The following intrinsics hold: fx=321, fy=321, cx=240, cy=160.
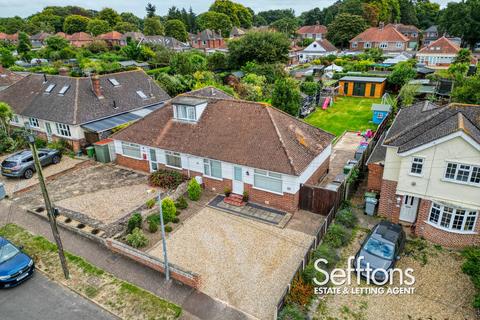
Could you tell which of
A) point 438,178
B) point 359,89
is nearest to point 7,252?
point 438,178

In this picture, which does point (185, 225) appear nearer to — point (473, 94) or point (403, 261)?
point (403, 261)

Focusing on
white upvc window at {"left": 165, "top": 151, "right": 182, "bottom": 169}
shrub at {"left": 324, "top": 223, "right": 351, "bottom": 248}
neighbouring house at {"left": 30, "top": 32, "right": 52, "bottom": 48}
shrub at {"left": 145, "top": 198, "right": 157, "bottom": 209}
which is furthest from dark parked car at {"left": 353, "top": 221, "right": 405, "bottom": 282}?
neighbouring house at {"left": 30, "top": 32, "right": 52, "bottom": 48}

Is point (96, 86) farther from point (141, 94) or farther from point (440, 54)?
point (440, 54)

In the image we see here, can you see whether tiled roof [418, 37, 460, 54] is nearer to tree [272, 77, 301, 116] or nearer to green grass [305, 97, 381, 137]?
green grass [305, 97, 381, 137]

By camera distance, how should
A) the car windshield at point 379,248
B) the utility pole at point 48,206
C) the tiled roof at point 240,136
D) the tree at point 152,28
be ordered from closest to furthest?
the utility pole at point 48,206 < the car windshield at point 379,248 < the tiled roof at point 240,136 < the tree at point 152,28

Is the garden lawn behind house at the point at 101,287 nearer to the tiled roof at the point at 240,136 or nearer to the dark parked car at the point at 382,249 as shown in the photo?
the dark parked car at the point at 382,249

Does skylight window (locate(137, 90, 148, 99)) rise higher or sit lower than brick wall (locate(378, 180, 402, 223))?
higher

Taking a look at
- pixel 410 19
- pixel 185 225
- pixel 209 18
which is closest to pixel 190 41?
pixel 209 18

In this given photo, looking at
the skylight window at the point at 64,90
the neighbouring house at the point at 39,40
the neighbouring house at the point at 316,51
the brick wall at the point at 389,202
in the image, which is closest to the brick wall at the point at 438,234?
the brick wall at the point at 389,202
